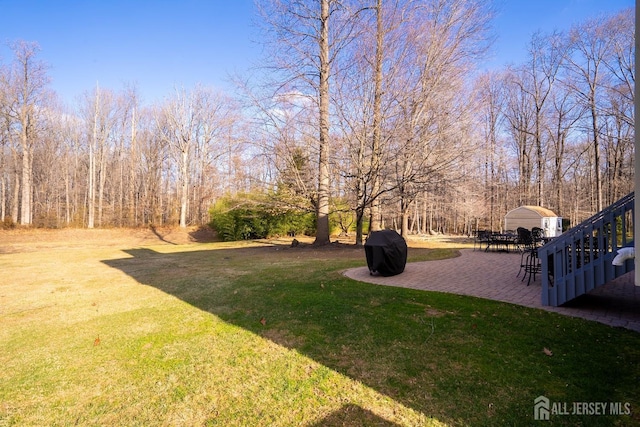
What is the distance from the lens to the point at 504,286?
634cm

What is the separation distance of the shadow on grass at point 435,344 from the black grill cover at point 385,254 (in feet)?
3.65

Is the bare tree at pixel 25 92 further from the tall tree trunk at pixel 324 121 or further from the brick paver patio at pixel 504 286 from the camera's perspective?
the brick paver patio at pixel 504 286

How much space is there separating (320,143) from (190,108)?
1700cm

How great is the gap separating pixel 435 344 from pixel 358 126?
8.73 metres

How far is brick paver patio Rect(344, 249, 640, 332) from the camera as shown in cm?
465

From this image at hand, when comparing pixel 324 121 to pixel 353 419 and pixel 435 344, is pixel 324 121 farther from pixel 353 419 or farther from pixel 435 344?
pixel 353 419

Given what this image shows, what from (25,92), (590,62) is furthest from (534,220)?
(25,92)

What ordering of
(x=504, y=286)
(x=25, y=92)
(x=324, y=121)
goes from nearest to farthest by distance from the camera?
(x=504, y=286), (x=324, y=121), (x=25, y=92)

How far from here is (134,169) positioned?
29375 mm

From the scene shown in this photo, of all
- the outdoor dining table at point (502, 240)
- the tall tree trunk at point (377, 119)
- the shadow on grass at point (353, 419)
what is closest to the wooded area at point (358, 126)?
the tall tree trunk at point (377, 119)

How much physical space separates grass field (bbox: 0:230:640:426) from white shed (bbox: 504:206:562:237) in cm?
1480

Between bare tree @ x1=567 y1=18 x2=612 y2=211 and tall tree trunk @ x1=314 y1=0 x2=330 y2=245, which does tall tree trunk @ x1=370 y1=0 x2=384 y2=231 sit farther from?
bare tree @ x1=567 y1=18 x2=612 y2=211

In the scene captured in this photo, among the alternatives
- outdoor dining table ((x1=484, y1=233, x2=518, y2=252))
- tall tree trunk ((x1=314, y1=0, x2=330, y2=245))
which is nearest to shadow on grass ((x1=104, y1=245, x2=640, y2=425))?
tall tree trunk ((x1=314, y1=0, x2=330, y2=245))

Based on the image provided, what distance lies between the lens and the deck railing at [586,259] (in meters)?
4.38
